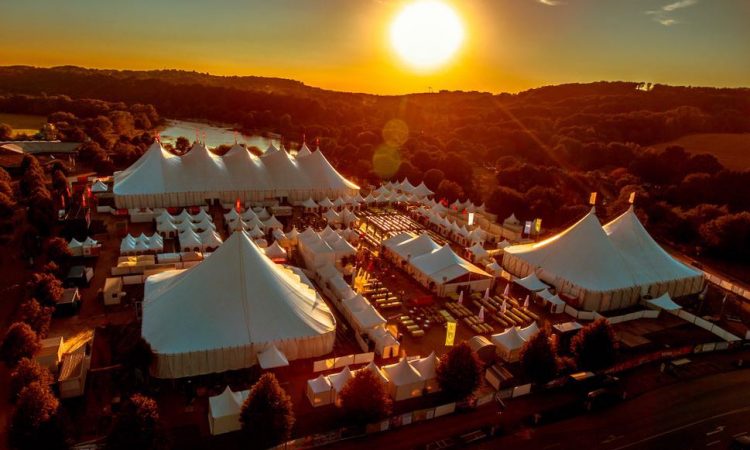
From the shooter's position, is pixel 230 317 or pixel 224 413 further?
pixel 230 317

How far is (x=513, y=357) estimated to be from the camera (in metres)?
17.7

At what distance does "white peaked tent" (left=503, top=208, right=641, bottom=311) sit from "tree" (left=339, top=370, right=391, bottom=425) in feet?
45.6

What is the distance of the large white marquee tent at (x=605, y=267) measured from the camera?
22.6 metres

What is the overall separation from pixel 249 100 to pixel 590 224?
326 ft

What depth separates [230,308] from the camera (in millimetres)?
16000

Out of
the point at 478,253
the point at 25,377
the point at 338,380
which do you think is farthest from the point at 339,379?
the point at 478,253

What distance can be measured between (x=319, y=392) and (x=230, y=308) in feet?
14.9

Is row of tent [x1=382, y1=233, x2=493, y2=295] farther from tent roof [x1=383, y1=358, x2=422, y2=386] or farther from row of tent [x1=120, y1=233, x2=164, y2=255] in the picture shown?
row of tent [x1=120, y1=233, x2=164, y2=255]

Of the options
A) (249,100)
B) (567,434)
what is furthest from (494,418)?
(249,100)

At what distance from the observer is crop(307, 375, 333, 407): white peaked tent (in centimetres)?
1423

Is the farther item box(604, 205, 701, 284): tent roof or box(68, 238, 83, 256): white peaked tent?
box(68, 238, 83, 256): white peaked tent

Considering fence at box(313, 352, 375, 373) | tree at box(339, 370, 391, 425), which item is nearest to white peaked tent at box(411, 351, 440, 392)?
fence at box(313, 352, 375, 373)

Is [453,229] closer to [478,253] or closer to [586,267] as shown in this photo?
[478,253]

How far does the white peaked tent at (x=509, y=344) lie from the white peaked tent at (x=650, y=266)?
9.79m
